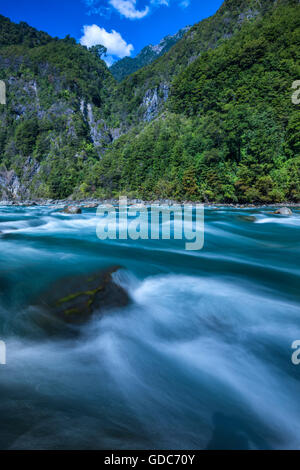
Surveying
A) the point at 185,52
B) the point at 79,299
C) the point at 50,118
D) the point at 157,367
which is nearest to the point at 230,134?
the point at 79,299

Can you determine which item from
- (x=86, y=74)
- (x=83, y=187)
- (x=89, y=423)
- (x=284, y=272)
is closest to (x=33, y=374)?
(x=89, y=423)

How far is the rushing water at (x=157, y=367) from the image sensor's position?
1272mm

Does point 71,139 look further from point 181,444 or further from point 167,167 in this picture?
point 181,444

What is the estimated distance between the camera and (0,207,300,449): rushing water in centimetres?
127

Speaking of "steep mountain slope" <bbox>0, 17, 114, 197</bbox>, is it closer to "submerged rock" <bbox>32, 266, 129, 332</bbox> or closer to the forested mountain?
the forested mountain

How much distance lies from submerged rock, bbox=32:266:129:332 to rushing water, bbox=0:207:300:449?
0.12 meters

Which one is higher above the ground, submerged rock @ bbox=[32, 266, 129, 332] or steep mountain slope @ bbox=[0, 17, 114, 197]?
steep mountain slope @ bbox=[0, 17, 114, 197]

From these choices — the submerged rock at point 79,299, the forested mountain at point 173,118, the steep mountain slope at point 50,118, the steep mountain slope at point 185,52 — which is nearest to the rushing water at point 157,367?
the submerged rock at point 79,299

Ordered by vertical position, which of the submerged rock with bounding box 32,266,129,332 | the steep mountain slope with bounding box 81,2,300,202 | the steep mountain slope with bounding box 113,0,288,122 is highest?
the steep mountain slope with bounding box 113,0,288,122

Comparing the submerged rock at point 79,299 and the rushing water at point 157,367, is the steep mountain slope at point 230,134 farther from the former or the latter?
the submerged rock at point 79,299

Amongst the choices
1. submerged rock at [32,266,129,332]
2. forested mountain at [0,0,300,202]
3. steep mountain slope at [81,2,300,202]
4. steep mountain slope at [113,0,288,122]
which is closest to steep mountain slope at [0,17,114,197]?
forested mountain at [0,0,300,202]

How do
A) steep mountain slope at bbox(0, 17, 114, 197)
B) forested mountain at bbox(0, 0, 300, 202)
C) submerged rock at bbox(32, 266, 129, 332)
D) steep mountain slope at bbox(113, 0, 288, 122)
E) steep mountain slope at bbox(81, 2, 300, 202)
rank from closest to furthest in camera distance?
submerged rock at bbox(32, 266, 129, 332) < steep mountain slope at bbox(81, 2, 300, 202) < forested mountain at bbox(0, 0, 300, 202) < steep mountain slope at bbox(113, 0, 288, 122) < steep mountain slope at bbox(0, 17, 114, 197)

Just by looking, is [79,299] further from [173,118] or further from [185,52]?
[185,52]

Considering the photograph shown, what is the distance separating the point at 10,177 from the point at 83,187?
155 feet
